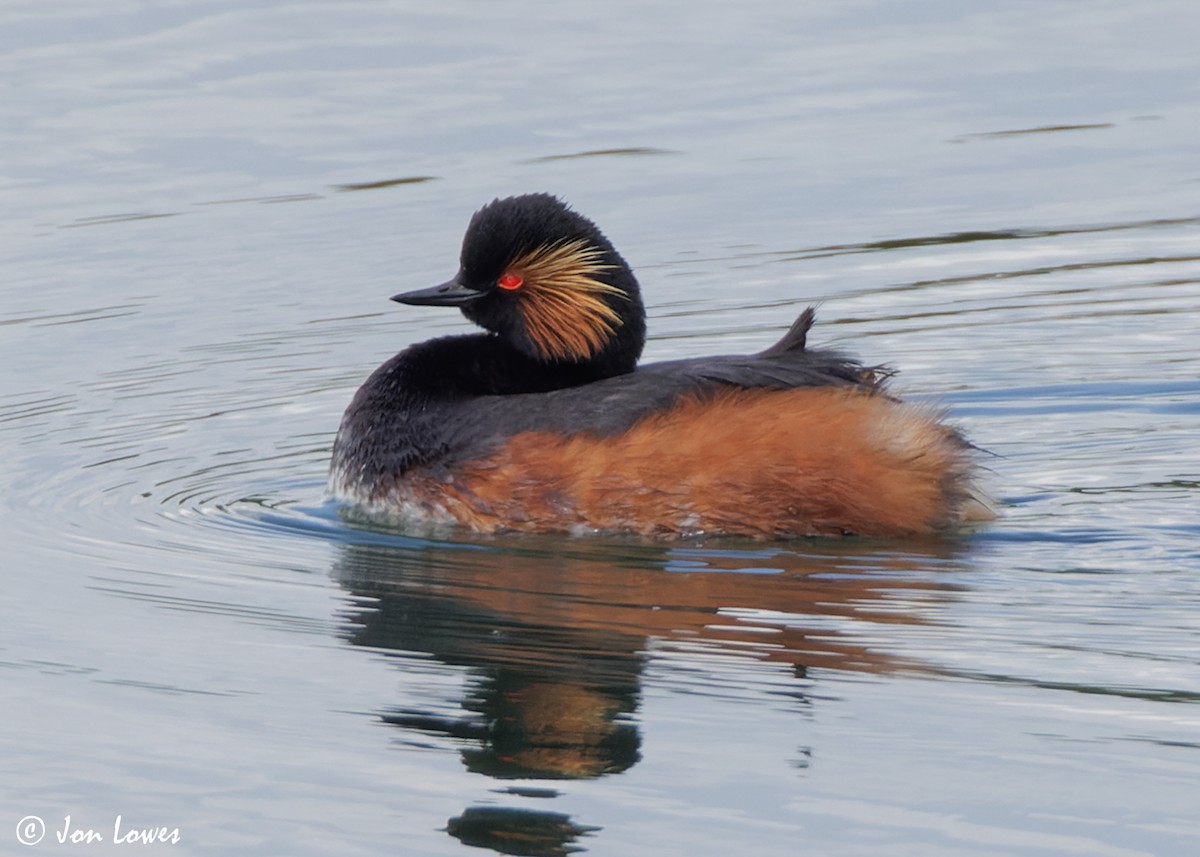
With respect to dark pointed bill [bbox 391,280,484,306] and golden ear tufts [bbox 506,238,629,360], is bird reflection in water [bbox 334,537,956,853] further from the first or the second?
dark pointed bill [bbox 391,280,484,306]

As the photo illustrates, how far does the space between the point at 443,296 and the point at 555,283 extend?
477 millimetres

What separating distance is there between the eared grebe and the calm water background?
153mm

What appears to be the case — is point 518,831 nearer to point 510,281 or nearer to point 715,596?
point 715,596

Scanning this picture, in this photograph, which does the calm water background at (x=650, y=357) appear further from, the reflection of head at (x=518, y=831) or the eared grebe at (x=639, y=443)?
the eared grebe at (x=639, y=443)

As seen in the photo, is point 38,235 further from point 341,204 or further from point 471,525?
point 471,525

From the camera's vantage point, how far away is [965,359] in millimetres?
10133

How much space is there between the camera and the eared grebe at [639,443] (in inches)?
304

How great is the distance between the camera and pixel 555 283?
27.5ft

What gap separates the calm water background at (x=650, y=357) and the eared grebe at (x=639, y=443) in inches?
6.0

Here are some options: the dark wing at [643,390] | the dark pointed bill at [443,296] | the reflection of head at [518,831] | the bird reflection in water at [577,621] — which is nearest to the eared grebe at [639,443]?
the dark wing at [643,390]

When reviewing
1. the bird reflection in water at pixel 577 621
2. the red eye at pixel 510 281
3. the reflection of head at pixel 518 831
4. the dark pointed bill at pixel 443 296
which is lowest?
the reflection of head at pixel 518 831

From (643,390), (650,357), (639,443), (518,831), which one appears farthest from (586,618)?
(650,357)

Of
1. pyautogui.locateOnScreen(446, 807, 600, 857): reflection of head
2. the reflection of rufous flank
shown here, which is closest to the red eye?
the reflection of rufous flank

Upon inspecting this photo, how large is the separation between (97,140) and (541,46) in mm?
3221
